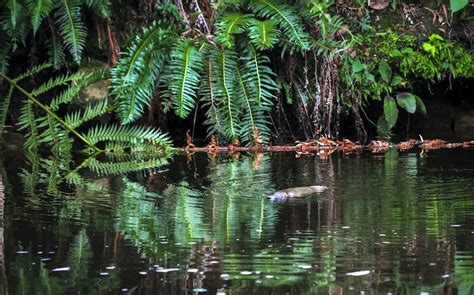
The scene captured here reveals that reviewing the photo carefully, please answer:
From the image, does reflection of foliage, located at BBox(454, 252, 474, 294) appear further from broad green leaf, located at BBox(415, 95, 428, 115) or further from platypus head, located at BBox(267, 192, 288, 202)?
broad green leaf, located at BBox(415, 95, 428, 115)

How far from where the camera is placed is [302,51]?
7016mm

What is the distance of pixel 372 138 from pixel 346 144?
683 millimetres

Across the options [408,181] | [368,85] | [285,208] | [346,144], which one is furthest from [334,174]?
[368,85]

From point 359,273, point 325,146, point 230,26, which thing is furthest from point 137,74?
point 359,273

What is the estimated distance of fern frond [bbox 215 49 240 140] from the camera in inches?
273

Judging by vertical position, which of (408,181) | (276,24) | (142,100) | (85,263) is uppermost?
(276,24)

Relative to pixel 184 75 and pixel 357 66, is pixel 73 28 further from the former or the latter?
pixel 357 66

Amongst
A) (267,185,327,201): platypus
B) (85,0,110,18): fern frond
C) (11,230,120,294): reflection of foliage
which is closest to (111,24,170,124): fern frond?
(85,0,110,18): fern frond

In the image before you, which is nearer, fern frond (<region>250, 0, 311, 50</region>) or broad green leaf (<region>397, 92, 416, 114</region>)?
fern frond (<region>250, 0, 311, 50</region>)

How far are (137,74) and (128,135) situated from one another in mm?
528

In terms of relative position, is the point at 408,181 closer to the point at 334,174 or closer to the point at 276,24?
the point at 334,174

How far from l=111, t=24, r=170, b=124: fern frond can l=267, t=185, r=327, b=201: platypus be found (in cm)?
236

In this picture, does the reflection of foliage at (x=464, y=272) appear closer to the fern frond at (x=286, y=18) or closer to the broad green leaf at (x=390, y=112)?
the fern frond at (x=286, y=18)

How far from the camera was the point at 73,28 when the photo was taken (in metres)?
7.15
